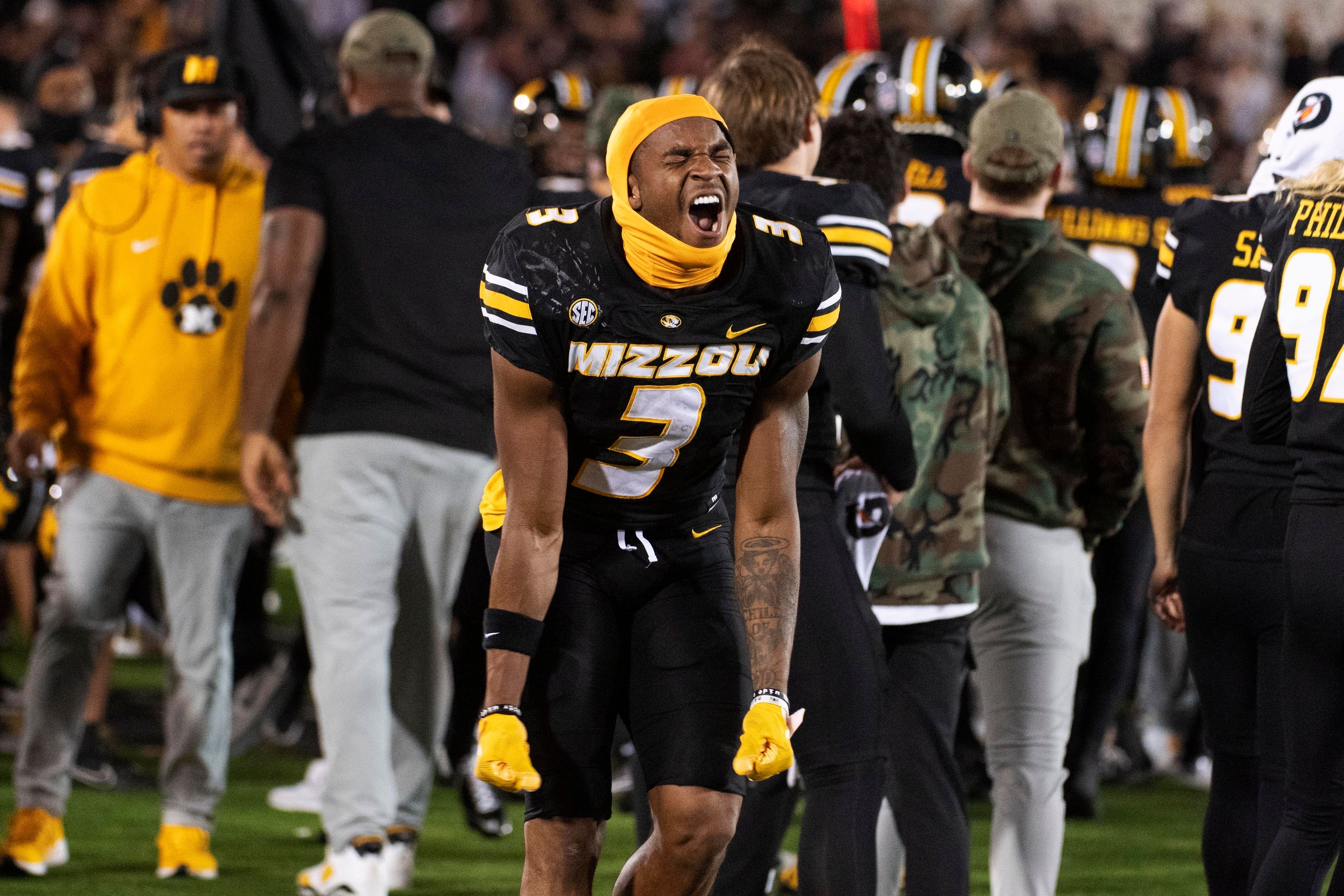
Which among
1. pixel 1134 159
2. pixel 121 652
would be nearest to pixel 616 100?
pixel 1134 159

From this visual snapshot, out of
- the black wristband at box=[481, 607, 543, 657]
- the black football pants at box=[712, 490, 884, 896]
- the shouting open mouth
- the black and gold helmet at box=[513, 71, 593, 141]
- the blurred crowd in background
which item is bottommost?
the black football pants at box=[712, 490, 884, 896]

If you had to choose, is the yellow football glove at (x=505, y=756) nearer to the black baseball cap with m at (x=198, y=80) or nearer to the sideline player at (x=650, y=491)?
the sideline player at (x=650, y=491)

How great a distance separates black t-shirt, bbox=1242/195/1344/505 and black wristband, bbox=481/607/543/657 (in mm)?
1597

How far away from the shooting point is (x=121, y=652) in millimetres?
9953

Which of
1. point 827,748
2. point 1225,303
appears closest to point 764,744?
point 827,748

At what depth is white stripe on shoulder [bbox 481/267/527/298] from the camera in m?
3.14

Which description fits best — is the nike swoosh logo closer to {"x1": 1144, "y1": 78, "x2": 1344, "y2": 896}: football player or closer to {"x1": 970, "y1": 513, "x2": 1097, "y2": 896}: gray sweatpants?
{"x1": 1144, "y1": 78, "x2": 1344, "y2": 896}: football player

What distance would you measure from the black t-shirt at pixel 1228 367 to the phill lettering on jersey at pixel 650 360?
146 cm

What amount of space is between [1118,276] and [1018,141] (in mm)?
1692

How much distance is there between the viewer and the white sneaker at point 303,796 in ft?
20.8

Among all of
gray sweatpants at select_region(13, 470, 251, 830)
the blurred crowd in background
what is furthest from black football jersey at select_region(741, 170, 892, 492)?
the blurred crowd in background

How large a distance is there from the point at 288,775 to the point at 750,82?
4.01 metres

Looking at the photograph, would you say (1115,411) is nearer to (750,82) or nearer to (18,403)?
(750,82)

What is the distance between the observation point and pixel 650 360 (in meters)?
3.18
